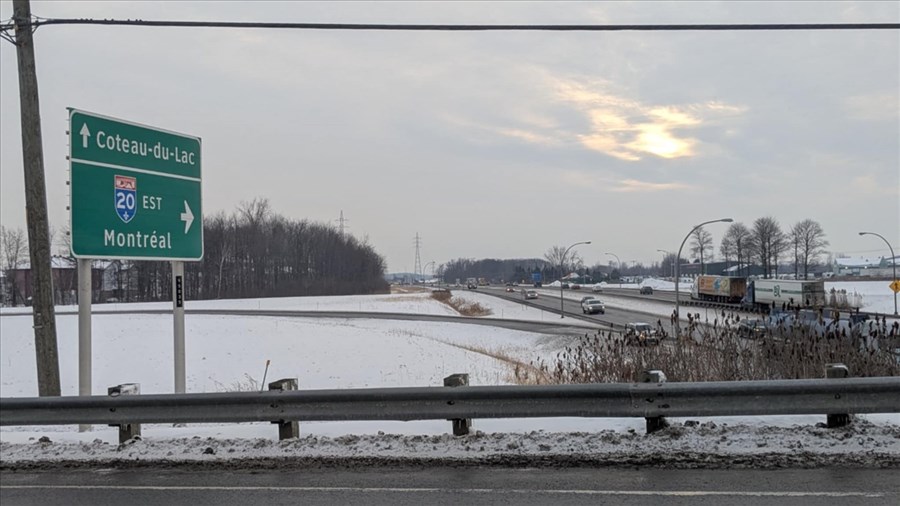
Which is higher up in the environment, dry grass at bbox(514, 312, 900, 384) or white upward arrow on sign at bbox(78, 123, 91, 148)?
white upward arrow on sign at bbox(78, 123, 91, 148)

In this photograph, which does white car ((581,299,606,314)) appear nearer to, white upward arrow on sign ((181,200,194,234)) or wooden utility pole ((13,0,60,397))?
white upward arrow on sign ((181,200,194,234))

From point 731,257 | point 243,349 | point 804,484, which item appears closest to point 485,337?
point 243,349

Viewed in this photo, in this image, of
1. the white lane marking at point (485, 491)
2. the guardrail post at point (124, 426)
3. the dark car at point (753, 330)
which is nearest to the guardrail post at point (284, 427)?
the white lane marking at point (485, 491)

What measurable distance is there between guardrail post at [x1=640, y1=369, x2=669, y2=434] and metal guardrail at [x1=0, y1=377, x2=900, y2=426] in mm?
154

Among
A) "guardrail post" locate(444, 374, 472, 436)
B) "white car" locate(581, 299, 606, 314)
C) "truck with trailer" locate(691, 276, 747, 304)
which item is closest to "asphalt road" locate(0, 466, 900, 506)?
"guardrail post" locate(444, 374, 472, 436)

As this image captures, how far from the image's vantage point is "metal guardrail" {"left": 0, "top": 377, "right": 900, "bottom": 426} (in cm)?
673

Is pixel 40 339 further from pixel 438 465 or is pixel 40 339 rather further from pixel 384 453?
pixel 438 465

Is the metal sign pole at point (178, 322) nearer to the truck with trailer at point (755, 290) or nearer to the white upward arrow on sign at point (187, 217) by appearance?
the white upward arrow on sign at point (187, 217)

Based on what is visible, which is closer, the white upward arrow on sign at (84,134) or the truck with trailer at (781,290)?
the white upward arrow on sign at (84,134)

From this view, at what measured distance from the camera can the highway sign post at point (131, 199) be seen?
31.8 ft

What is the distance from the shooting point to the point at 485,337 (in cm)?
4247

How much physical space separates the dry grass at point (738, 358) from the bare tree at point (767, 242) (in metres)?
113

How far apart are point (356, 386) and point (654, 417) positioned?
1765cm

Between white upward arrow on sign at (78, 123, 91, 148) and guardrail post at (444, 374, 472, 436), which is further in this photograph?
white upward arrow on sign at (78, 123, 91, 148)
